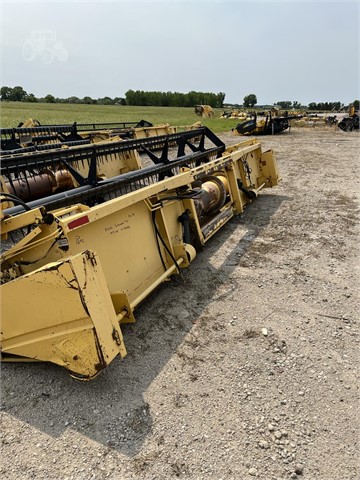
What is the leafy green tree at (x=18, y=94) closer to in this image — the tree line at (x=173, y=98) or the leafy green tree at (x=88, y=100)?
the leafy green tree at (x=88, y=100)

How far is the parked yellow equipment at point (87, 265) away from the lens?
6.97ft

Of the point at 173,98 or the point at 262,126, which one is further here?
the point at 173,98

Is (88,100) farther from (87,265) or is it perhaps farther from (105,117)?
(87,265)

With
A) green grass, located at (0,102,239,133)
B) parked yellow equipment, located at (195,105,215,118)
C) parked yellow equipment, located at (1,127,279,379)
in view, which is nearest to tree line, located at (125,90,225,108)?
green grass, located at (0,102,239,133)

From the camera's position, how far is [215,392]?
2332 millimetres

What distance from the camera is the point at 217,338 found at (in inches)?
112

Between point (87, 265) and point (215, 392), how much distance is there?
1.21 m

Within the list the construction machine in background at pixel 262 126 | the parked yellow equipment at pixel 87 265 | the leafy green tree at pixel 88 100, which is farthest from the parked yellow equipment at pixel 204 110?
the leafy green tree at pixel 88 100

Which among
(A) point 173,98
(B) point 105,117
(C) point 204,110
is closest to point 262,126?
(C) point 204,110

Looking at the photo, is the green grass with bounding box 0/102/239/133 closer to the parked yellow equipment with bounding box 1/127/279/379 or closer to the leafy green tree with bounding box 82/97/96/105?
the parked yellow equipment with bounding box 1/127/279/379

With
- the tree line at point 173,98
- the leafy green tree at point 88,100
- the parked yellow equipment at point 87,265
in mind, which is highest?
the leafy green tree at point 88,100

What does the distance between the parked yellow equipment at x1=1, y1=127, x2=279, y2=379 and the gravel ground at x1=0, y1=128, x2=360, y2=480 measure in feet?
0.92

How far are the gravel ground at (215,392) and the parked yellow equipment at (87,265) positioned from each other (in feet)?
0.92

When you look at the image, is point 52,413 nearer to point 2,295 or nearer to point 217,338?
point 2,295
